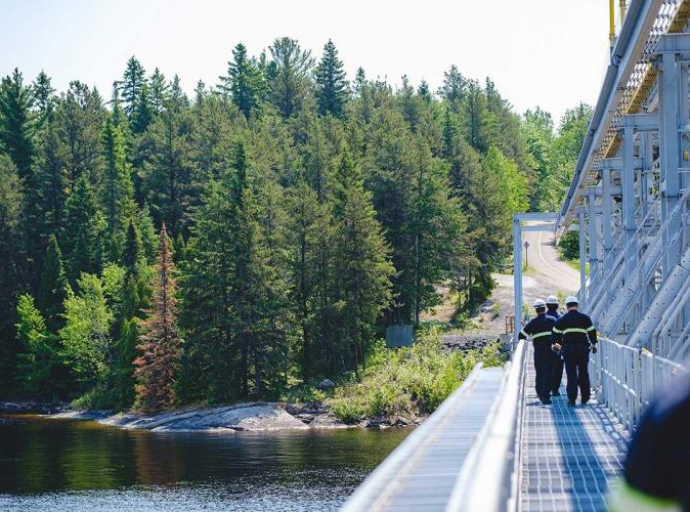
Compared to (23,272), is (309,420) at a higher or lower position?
lower

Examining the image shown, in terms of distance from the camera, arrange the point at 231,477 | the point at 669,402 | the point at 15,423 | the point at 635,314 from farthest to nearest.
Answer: the point at 15,423
the point at 231,477
the point at 635,314
the point at 669,402

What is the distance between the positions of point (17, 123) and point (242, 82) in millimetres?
34087

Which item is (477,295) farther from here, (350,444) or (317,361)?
(350,444)

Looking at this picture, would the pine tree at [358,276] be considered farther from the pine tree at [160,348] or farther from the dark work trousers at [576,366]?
the dark work trousers at [576,366]

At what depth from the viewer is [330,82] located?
449 feet

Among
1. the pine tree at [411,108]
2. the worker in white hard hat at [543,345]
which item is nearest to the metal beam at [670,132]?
the worker in white hard hat at [543,345]

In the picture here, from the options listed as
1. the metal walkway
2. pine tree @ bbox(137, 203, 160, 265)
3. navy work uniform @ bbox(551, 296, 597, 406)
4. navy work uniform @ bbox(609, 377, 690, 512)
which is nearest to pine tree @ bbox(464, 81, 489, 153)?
pine tree @ bbox(137, 203, 160, 265)

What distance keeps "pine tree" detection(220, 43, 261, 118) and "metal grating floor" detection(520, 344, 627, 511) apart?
123m

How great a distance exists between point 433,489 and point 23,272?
9639 cm

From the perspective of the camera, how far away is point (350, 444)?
52562 mm

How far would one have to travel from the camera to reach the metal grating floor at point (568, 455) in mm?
10133

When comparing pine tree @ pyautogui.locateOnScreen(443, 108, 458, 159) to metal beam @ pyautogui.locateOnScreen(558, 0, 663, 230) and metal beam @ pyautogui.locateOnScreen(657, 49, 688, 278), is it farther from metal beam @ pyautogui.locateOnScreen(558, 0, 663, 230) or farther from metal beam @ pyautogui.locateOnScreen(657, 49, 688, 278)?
metal beam @ pyautogui.locateOnScreen(657, 49, 688, 278)

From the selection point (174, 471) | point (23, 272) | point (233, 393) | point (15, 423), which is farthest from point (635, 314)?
point (23, 272)

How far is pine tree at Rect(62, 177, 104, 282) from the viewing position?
95.7 meters
